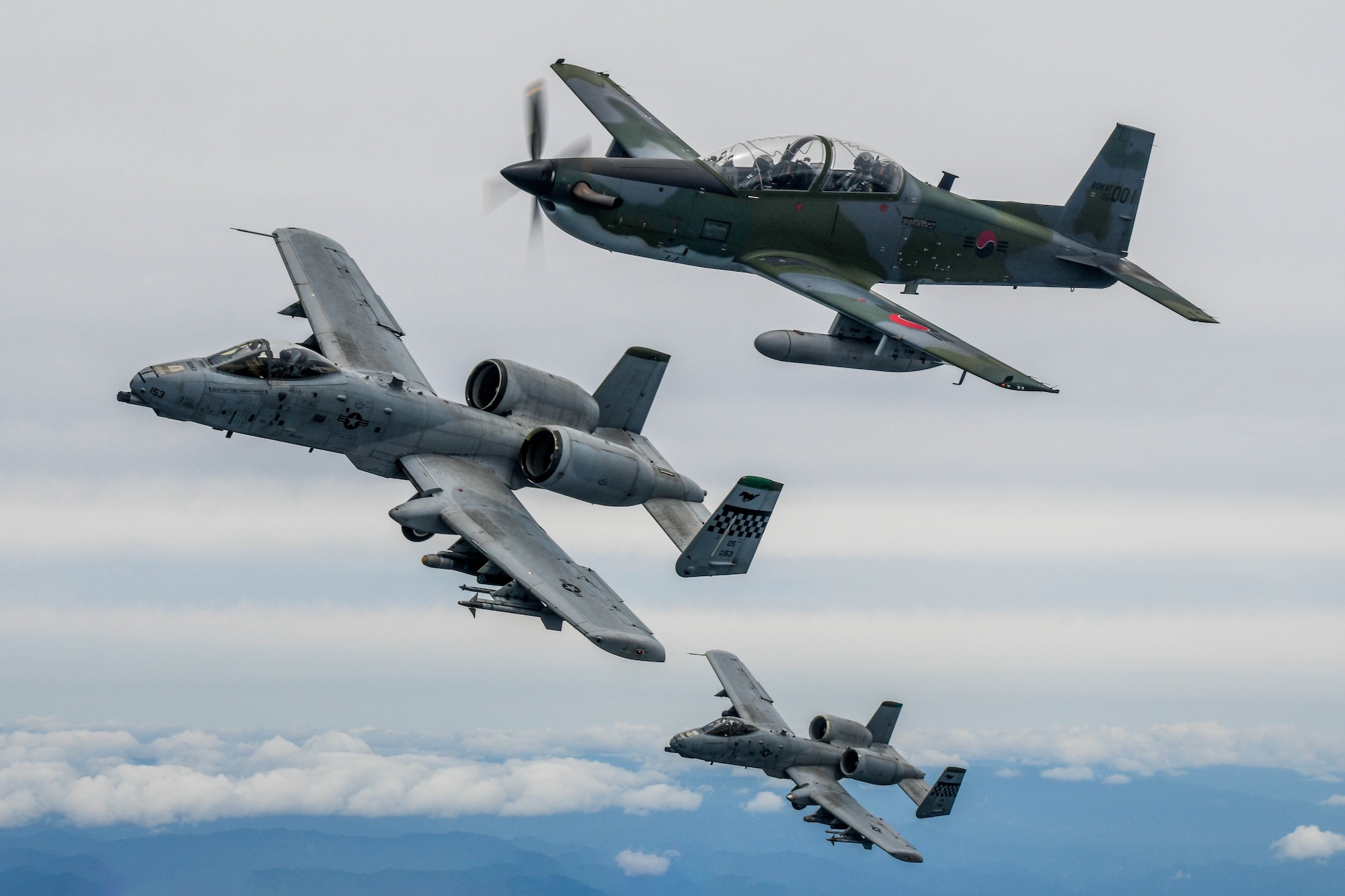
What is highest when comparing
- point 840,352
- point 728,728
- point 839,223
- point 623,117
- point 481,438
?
point 623,117

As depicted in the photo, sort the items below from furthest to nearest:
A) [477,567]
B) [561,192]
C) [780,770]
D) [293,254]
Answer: [780,770], [293,254], [561,192], [477,567]

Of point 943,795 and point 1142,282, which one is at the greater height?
point 1142,282

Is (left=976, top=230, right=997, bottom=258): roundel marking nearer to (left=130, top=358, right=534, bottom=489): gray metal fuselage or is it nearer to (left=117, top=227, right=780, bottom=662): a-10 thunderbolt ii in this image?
(left=117, top=227, right=780, bottom=662): a-10 thunderbolt ii

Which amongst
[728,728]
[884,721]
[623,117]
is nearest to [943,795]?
[884,721]

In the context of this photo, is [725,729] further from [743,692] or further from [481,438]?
[481,438]

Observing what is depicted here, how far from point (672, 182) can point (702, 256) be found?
6.02 ft

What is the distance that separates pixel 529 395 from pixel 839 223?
807cm

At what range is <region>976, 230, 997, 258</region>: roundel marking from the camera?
35.2 metres

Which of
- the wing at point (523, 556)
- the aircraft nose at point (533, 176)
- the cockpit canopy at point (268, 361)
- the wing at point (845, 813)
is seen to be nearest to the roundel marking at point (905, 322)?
the aircraft nose at point (533, 176)

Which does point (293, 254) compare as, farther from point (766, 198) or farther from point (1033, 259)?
point (1033, 259)

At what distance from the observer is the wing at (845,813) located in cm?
4172

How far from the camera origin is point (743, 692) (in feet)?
145

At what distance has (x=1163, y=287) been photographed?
1389 inches

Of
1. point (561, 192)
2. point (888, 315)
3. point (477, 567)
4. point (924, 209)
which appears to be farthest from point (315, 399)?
point (924, 209)
